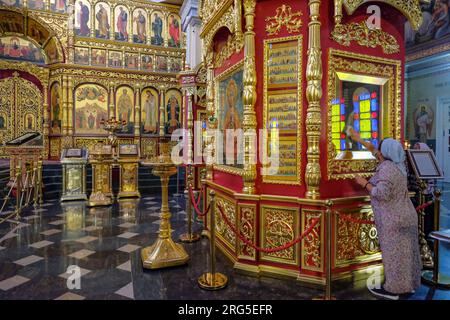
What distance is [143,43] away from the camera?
13.5 metres

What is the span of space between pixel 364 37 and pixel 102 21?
12508 mm

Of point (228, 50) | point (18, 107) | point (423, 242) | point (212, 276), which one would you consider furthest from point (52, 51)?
point (423, 242)

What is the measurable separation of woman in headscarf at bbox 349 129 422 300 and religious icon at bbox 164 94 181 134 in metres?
11.8

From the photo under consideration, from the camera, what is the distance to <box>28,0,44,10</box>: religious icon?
38.3 ft

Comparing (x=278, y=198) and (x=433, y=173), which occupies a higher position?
(x=433, y=173)

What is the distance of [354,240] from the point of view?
11.3ft

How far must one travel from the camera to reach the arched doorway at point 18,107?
12117mm

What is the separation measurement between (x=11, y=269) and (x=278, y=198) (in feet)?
10.8

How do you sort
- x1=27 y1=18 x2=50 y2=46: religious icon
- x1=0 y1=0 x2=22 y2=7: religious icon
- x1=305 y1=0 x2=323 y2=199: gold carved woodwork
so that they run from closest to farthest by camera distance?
x1=305 y1=0 x2=323 y2=199: gold carved woodwork
x1=0 y1=0 x2=22 y2=7: religious icon
x1=27 y1=18 x2=50 y2=46: religious icon

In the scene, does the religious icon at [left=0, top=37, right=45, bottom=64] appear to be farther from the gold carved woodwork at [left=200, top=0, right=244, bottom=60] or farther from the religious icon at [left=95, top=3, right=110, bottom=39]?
the gold carved woodwork at [left=200, top=0, right=244, bottom=60]

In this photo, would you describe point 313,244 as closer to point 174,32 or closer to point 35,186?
point 35,186

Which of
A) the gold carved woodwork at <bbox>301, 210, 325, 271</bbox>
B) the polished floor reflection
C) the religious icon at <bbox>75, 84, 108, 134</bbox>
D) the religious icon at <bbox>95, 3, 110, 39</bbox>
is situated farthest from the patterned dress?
the religious icon at <bbox>95, 3, 110, 39</bbox>
